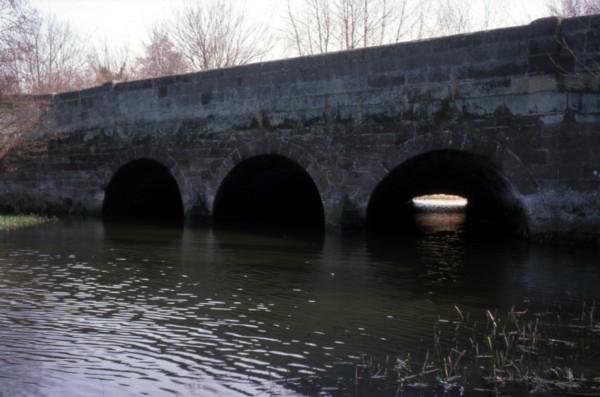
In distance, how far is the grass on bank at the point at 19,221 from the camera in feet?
46.4

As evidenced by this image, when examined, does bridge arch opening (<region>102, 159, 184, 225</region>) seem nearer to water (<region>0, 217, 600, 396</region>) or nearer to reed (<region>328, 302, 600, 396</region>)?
water (<region>0, 217, 600, 396</region>)

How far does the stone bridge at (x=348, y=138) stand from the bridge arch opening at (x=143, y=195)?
0.05 m

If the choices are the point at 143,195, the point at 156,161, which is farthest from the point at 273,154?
the point at 143,195

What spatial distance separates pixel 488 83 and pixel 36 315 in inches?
311

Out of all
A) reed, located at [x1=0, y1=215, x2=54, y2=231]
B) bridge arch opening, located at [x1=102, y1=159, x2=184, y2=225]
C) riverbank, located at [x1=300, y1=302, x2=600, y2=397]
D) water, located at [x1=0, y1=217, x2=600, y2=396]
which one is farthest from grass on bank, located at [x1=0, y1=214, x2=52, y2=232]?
riverbank, located at [x1=300, y1=302, x2=600, y2=397]

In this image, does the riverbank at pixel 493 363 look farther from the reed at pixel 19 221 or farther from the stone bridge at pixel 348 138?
the reed at pixel 19 221

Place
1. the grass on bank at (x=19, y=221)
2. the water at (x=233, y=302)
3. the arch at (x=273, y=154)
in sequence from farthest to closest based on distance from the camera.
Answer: the grass on bank at (x=19, y=221), the arch at (x=273, y=154), the water at (x=233, y=302)

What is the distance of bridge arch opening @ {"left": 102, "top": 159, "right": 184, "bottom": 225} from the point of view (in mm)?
17188

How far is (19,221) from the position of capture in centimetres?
1504

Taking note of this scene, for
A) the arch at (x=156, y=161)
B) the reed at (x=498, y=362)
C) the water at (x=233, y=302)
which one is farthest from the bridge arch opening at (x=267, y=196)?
the reed at (x=498, y=362)

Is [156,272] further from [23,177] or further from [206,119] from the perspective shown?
[23,177]

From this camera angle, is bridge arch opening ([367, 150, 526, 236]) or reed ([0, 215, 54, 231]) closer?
bridge arch opening ([367, 150, 526, 236])

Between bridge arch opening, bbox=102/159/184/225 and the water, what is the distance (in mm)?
5033

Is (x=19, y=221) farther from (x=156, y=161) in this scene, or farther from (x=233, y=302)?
(x=233, y=302)
